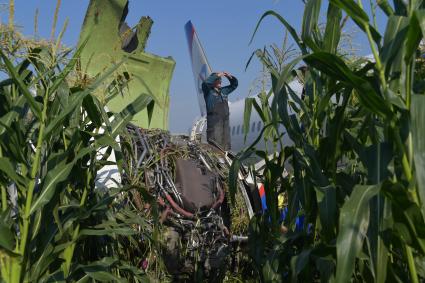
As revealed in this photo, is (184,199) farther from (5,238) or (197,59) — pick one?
(197,59)

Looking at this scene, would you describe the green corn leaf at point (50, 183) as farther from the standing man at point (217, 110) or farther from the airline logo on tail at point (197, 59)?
the airline logo on tail at point (197, 59)

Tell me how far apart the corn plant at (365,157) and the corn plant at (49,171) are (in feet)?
3.40

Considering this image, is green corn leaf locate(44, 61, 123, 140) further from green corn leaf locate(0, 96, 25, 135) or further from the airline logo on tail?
the airline logo on tail

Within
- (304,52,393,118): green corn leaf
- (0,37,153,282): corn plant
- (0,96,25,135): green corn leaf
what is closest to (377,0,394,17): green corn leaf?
(304,52,393,118): green corn leaf

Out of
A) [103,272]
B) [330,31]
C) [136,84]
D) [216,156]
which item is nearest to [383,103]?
[330,31]

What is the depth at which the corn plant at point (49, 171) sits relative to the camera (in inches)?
117

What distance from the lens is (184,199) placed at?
17.0ft

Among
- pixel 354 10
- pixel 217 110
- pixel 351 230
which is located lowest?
pixel 351 230

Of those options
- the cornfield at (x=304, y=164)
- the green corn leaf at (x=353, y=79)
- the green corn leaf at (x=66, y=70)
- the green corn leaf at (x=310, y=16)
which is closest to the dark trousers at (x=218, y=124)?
the cornfield at (x=304, y=164)

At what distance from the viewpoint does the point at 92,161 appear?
3486 millimetres

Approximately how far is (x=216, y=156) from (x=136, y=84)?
174 cm

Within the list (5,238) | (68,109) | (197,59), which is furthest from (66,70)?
(197,59)

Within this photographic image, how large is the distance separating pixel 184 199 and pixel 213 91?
3.02 meters

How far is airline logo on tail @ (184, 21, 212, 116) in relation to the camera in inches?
866
